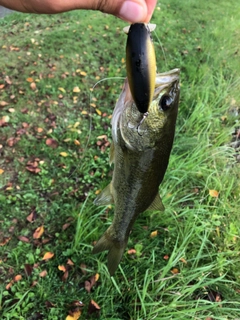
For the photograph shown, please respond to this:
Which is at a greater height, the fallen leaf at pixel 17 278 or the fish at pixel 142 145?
the fish at pixel 142 145

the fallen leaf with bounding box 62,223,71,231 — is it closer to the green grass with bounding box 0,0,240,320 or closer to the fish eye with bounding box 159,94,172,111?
the green grass with bounding box 0,0,240,320

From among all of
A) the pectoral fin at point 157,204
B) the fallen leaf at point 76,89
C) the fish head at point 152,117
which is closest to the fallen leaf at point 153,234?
the pectoral fin at point 157,204

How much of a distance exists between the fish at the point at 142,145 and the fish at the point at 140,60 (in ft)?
0.64

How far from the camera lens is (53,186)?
3328 millimetres

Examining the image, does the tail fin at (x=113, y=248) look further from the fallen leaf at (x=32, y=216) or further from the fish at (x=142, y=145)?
the fallen leaf at (x=32, y=216)

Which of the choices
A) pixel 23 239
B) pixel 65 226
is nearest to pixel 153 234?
pixel 65 226

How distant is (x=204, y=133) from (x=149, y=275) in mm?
1728

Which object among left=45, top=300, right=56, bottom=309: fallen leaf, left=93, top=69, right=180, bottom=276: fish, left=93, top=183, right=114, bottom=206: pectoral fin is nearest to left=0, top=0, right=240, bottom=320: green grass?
left=45, top=300, right=56, bottom=309: fallen leaf

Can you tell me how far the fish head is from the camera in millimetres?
1421

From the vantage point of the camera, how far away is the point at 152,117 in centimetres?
146

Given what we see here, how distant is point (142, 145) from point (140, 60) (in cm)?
50

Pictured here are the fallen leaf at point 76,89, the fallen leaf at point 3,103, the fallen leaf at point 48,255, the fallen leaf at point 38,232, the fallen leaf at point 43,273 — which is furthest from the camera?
the fallen leaf at point 76,89

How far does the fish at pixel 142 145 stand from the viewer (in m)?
1.43

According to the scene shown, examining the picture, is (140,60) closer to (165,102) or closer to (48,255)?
(165,102)
